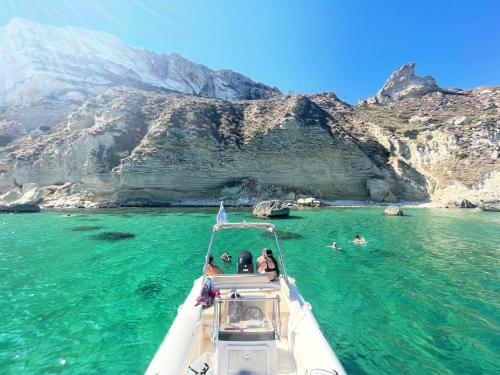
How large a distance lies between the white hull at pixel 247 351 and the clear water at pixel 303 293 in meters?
1.49

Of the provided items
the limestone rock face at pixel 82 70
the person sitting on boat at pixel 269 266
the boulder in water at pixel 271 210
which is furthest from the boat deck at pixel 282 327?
the limestone rock face at pixel 82 70

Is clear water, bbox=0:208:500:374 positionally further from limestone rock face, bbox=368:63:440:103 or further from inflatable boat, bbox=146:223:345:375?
limestone rock face, bbox=368:63:440:103

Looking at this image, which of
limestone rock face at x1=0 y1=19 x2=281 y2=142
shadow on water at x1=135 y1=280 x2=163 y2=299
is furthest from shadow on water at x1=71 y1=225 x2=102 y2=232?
limestone rock face at x1=0 y1=19 x2=281 y2=142

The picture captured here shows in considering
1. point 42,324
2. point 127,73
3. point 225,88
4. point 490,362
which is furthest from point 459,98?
point 127,73

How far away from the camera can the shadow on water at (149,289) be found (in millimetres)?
9133

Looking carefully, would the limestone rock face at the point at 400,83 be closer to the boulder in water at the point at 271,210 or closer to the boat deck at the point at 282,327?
the boulder in water at the point at 271,210

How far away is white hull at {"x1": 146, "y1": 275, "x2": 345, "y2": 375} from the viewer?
12.2ft

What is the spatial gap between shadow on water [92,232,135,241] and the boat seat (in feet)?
48.8

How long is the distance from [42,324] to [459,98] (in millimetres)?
96984

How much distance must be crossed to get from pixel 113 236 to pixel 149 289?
11.8 meters

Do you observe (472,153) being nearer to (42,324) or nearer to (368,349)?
(368,349)

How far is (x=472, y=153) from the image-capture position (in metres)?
46.3

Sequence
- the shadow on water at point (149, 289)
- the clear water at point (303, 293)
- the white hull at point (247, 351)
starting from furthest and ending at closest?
the shadow on water at point (149, 289) → the clear water at point (303, 293) → the white hull at point (247, 351)

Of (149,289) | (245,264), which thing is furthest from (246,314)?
(149,289)
